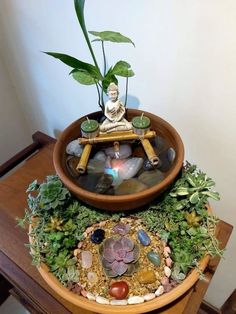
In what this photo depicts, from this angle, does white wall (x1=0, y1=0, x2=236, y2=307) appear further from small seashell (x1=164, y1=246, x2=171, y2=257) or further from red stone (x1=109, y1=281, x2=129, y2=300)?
red stone (x1=109, y1=281, x2=129, y2=300)

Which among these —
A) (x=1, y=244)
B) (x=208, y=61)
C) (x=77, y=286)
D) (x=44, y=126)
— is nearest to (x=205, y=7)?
(x=208, y=61)

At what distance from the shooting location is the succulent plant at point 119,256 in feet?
1.82

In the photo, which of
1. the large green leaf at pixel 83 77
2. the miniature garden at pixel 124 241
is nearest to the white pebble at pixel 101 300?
the miniature garden at pixel 124 241

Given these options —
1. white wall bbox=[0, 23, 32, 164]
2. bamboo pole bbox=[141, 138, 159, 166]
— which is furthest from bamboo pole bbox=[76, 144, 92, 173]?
white wall bbox=[0, 23, 32, 164]

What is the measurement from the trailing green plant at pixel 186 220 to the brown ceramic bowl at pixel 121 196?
7 centimetres

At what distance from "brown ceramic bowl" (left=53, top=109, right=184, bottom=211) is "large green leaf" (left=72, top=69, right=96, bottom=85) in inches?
4.2

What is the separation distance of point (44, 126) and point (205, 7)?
2.82 ft

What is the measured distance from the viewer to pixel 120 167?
1.91 ft

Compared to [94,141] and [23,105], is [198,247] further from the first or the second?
[23,105]

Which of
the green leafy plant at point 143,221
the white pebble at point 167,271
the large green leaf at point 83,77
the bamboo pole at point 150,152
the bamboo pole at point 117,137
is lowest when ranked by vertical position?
the white pebble at point 167,271

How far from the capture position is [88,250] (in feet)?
1.96

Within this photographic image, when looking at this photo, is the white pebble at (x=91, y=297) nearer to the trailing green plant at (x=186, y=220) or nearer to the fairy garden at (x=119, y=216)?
the fairy garden at (x=119, y=216)

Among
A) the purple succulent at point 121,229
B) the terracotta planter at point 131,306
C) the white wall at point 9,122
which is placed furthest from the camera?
the white wall at point 9,122

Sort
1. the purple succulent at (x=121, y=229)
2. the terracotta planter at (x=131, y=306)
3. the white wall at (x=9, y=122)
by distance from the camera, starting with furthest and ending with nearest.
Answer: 1. the white wall at (x=9, y=122)
2. the purple succulent at (x=121, y=229)
3. the terracotta planter at (x=131, y=306)
